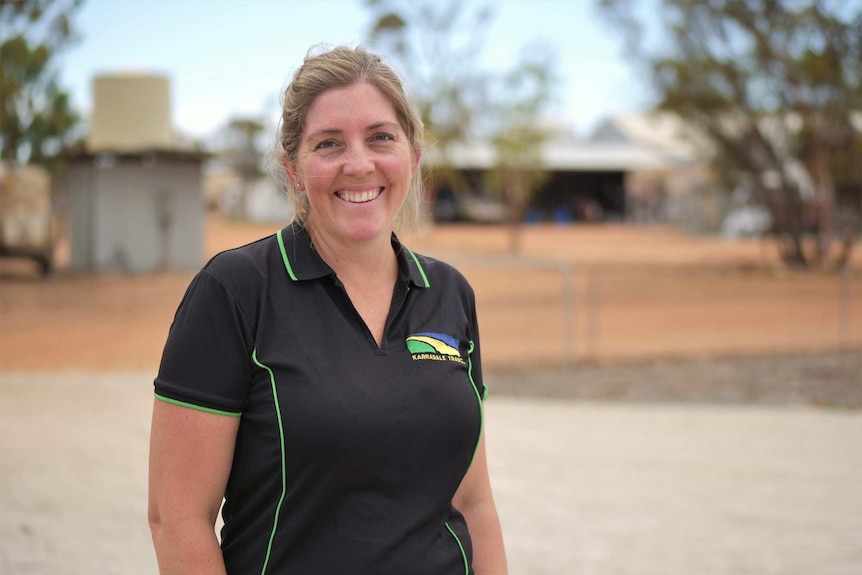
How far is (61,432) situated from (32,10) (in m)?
18.0

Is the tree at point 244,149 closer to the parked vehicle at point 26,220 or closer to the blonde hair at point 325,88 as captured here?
the parked vehicle at point 26,220

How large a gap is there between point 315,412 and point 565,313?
44.8ft

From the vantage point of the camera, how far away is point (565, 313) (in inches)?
612

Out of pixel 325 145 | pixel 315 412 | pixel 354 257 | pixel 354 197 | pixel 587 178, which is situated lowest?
pixel 587 178

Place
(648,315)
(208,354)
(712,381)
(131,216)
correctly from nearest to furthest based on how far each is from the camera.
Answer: (208,354), (712,381), (648,315), (131,216)

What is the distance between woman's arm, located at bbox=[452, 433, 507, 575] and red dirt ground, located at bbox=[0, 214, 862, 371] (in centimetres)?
944

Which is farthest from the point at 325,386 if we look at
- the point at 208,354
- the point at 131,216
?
the point at 131,216

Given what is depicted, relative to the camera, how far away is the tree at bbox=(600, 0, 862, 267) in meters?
25.2

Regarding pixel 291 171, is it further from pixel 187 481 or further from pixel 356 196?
pixel 187 481

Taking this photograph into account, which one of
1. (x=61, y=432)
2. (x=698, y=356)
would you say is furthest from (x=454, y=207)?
(x=61, y=432)

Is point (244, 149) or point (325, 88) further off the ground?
point (325, 88)

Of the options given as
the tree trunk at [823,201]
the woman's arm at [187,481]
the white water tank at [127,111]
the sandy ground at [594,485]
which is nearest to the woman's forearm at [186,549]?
the woman's arm at [187,481]

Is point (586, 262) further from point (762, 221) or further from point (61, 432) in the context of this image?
point (61, 432)

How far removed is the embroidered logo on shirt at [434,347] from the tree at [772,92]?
78.0 feet
